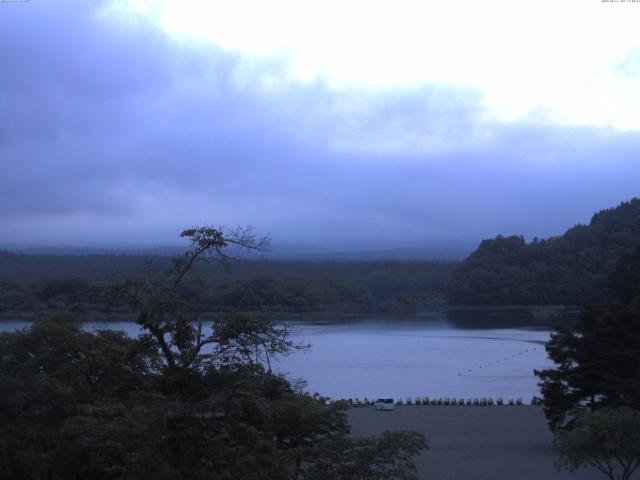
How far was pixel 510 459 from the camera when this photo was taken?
1382cm

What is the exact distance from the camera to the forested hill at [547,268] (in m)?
66.2

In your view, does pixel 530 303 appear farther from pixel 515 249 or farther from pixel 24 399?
pixel 24 399

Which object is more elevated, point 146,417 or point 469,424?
point 146,417

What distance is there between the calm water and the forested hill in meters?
15.4

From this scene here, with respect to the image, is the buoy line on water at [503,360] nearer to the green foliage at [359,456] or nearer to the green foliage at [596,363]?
the green foliage at [596,363]

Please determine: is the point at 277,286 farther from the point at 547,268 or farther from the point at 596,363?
the point at 596,363

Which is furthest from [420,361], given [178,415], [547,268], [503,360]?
[547,268]

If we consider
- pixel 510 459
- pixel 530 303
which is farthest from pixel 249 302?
pixel 510 459

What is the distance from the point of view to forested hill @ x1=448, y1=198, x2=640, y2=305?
66.2 m

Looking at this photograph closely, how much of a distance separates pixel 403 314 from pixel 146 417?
6013 cm

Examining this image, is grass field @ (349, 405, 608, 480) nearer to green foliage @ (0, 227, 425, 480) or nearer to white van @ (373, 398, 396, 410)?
white van @ (373, 398, 396, 410)

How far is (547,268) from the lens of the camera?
225 feet

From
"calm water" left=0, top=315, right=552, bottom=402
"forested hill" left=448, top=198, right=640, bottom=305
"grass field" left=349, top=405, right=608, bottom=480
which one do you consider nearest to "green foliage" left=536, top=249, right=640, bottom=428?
"grass field" left=349, top=405, right=608, bottom=480

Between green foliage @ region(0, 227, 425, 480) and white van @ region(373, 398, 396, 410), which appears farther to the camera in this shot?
white van @ region(373, 398, 396, 410)
